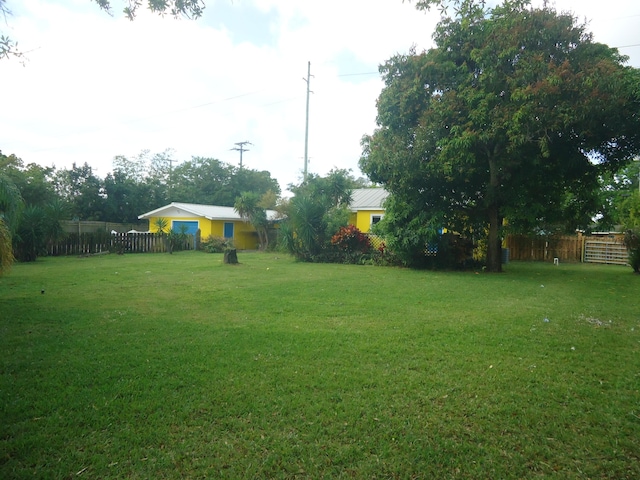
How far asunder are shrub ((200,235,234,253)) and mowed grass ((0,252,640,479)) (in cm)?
1583

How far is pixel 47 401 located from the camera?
137 inches

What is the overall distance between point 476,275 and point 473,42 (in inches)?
275

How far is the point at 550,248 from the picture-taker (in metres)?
21.2

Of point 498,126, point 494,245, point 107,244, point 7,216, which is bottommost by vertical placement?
point 107,244

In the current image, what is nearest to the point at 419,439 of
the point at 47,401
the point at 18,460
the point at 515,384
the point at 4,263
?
the point at 515,384

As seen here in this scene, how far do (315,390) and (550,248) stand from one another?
2084 cm

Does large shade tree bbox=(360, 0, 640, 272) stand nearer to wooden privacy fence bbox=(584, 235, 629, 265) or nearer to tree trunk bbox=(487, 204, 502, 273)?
tree trunk bbox=(487, 204, 502, 273)

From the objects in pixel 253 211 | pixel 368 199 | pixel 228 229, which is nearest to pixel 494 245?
pixel 368 199

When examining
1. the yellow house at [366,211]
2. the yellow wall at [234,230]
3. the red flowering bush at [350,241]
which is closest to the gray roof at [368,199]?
A: the yellow house at [366,211]

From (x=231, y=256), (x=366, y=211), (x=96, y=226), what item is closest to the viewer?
(x=231, y=256)

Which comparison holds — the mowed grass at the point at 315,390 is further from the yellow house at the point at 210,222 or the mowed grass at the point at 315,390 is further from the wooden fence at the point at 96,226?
the yellow house at the point at 210,222

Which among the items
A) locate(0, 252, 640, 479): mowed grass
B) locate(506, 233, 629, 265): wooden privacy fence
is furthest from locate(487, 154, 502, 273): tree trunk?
locate(506, 233, 629, 265): wooden privacy fence

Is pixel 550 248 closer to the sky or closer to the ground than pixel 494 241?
closer to the ground

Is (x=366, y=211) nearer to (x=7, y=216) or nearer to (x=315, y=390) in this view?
(x=7, y=216)
